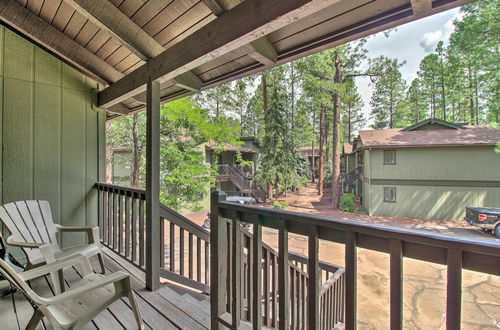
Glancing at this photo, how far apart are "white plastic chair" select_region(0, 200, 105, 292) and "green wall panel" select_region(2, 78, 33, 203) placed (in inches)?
26.7

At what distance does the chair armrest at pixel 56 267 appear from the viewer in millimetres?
1615

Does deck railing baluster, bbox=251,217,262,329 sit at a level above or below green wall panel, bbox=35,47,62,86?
below

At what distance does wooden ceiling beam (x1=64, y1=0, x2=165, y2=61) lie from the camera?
77.2 inches

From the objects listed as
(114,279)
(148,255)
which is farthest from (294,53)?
(148,255)

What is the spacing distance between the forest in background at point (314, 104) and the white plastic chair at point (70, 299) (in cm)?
527

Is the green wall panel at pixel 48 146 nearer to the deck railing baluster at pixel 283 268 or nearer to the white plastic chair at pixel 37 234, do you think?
the white plastic chair at pixel 37 234

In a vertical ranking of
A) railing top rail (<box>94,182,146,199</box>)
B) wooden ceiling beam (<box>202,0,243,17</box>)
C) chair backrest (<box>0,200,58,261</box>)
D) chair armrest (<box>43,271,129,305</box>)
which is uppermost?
wooden ceiling beam (<box>202,0,243,17</box>)

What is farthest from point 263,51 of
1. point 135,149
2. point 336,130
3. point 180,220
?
point 336,130

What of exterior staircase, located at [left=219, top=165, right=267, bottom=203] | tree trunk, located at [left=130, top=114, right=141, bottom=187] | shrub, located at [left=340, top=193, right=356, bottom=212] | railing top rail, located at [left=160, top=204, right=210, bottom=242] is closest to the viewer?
railing top rail, located at [left=160, top=204, right=210, bottom=242]

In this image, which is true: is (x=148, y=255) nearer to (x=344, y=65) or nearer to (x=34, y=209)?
(x=34, y=209)

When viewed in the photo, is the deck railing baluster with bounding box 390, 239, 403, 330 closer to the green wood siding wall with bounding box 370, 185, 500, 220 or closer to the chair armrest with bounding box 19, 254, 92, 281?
the chair armrest with bounding box 19, 254, 92, 281

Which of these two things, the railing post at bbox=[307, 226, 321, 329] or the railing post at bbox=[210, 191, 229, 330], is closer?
the railing post at bbox=[307, 226, 321, 329]

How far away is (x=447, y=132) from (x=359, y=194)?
593 centimetres

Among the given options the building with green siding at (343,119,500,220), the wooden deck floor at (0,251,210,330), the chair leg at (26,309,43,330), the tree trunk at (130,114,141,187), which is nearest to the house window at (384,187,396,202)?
the building with green siding at (343,119,500,220)
